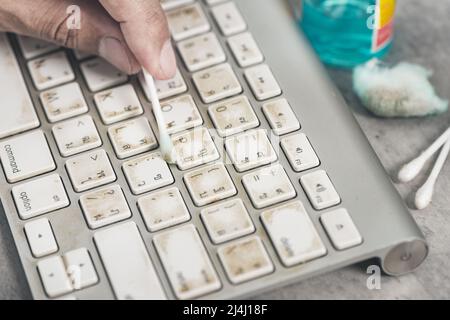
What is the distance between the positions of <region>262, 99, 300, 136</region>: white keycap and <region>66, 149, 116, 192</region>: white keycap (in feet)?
0.39

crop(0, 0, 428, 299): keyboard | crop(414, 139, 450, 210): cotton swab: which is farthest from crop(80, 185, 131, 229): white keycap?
crop(414, 139, 450, 210): cotton swab

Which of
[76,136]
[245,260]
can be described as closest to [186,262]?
[245,260]

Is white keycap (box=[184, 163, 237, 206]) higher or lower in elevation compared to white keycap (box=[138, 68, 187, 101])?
lower

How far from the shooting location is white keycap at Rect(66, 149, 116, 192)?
1.66ft

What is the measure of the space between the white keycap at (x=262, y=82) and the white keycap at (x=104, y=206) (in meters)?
0.13

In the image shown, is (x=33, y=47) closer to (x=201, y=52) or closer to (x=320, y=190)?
(x=201, y=52)

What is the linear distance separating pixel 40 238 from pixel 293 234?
0.54 ft

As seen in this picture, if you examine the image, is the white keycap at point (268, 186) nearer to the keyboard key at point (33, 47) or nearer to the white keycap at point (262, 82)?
the white keycap at point (262, 82)

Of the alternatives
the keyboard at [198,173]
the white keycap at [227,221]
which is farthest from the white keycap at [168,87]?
the white keycap at [227,221]

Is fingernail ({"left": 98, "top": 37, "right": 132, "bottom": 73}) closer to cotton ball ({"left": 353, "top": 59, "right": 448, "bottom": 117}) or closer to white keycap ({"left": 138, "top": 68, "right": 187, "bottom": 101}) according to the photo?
white keycap ({"left": 138, "top": 68, "right": 187, "bottom": 101})

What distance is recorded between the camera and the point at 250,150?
0.51 meters

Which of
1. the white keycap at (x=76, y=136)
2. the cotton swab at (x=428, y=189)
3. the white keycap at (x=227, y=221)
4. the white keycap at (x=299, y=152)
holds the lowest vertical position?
the cotton swab at (x=428, y=189)

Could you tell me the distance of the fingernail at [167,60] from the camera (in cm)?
54

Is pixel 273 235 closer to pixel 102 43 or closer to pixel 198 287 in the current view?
pixel 198 287
